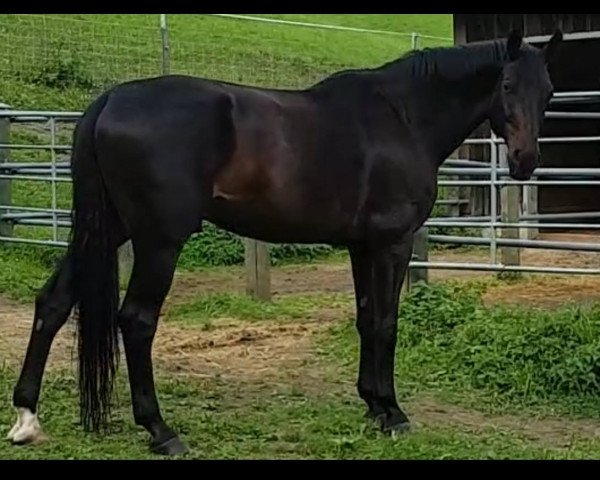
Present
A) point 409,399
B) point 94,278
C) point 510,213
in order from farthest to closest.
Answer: point 510,213, point 409,399, point 94,278

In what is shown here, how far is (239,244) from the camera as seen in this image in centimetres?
876

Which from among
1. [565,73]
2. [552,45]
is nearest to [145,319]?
[552,45]

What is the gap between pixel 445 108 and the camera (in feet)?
14.3

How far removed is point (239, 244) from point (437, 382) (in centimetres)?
399

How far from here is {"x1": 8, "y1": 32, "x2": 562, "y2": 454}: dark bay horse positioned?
3.79 meters

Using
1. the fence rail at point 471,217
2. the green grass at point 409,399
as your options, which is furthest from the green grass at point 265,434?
the fence rail at point 471,217

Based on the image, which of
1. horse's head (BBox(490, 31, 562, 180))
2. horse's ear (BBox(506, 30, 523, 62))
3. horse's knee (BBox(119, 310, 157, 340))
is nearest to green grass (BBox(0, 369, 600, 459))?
horse's knee (BBox(119, 310, 157, 340))

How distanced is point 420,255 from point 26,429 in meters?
3.52

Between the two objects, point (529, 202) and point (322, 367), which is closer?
point (322, 367)

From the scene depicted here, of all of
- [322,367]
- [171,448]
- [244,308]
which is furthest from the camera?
[244,308]

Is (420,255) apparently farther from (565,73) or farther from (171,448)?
(565,73)

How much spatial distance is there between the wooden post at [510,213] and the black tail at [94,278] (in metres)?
4.15
